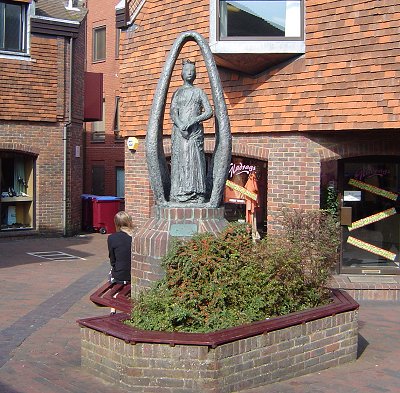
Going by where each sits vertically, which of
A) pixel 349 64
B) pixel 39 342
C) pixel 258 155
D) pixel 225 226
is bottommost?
pixel 39 342

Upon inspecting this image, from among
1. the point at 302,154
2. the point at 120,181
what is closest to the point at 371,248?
the point at 302,154

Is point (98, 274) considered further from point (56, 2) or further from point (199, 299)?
point (56, 2)

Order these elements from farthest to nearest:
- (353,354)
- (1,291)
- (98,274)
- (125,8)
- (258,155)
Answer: (125,8) → (98,274) → (258,155) → (1,291) → (353,354)

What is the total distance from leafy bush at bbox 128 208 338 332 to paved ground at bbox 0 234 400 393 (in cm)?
74

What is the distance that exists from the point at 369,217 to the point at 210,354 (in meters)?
6.99

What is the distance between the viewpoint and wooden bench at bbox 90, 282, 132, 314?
28.0ft

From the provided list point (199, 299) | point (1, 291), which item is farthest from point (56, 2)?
point (199, 299)

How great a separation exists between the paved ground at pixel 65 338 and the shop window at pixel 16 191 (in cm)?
483

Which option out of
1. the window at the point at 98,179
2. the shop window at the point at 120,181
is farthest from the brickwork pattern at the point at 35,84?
the window at the point at 98,179

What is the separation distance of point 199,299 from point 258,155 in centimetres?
597

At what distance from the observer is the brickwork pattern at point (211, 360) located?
622cm

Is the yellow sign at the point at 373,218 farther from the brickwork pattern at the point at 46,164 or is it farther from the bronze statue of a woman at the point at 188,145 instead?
the brickwork pattern at the point at 46,164

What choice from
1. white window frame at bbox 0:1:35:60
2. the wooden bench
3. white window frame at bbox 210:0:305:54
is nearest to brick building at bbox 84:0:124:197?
white window frame at bbox 0:1:35:60

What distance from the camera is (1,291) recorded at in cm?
1145
